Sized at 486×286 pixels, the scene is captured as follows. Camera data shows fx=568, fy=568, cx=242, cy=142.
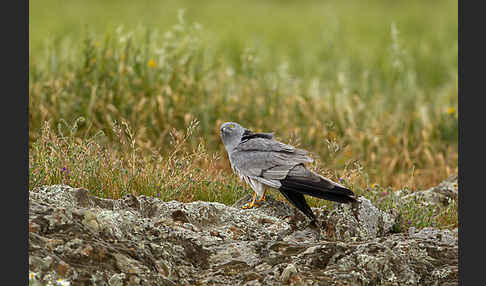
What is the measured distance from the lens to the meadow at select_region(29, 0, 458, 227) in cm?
476

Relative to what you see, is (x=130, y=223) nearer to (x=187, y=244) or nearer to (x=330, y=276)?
(x=187, y=244)

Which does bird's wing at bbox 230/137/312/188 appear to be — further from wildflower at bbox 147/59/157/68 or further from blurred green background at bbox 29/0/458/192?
wildflower at bbox 147/59/157/68

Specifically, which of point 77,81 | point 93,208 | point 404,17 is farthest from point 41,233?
point 404,17

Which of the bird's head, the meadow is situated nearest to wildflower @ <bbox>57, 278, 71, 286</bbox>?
the meadow

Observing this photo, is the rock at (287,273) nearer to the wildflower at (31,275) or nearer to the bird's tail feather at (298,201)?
the bird's tail feather at (298,201)

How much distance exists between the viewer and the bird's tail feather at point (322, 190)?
13.3ft

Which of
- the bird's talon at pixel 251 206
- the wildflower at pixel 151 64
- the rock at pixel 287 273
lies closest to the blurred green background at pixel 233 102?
the wildflower at pixel 151 64

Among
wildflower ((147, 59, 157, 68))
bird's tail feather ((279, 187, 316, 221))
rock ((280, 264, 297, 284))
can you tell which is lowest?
rock ((280, 264, 297, 284))

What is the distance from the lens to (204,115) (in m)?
7.34

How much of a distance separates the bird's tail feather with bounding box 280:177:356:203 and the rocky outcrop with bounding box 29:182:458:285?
33 centimetres

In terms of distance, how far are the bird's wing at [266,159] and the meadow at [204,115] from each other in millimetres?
365

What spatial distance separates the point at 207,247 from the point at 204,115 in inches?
144

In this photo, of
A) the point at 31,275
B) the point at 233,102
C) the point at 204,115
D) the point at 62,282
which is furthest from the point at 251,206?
the point at 233,102

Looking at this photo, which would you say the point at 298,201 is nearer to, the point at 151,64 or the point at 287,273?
the point at 287,273
